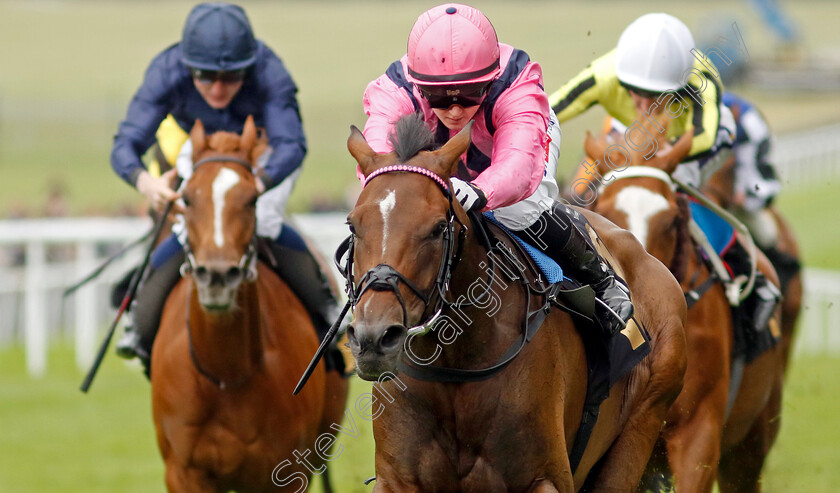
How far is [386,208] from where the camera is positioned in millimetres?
3020

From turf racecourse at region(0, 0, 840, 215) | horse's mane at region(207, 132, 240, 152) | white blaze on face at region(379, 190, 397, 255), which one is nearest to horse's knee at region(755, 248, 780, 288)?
horse's mane at region(207, 132, 240, 152)

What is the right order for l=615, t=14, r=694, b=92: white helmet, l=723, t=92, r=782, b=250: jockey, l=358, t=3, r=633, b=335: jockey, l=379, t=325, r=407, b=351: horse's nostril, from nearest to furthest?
1. l=379, t=325, r=407, b=351: horse's nostril
2. l=358, t=3, r=633, b=335: jockey
3. l=615, t=14, r=694, b=92: white helmet
4. l=723, t=92, r=782, b=250: jockey

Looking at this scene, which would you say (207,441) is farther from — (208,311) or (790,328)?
(790,328)

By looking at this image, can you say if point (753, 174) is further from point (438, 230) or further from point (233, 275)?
point (438, 230)

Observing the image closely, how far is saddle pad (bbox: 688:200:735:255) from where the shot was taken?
5793mm

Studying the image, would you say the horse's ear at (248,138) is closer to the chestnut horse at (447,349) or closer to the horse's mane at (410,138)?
the chestnut horse at (447,349)

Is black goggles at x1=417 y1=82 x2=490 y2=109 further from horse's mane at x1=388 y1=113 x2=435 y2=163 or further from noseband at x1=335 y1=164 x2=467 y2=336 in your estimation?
noseband at x1=335 y1=164 x2=467 y2=336

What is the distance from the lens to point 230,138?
5.25m

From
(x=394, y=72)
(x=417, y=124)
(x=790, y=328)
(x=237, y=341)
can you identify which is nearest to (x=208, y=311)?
(x=237, y=341)

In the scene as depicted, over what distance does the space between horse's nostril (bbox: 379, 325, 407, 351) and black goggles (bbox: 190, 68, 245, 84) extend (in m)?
3.09

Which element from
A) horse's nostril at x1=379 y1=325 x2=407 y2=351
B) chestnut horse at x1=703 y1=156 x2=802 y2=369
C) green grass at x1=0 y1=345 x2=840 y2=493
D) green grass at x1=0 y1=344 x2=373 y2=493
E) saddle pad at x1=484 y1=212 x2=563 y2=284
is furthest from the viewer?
green grass at x1=0 y1=344 x2=373 y2=493

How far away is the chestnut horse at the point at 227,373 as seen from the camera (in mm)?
4949

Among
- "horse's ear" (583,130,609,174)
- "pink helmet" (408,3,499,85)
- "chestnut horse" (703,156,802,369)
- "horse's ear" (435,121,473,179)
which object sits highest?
"pink helmet" (408,3,499,85)

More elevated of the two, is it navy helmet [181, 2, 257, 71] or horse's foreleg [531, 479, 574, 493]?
navy helmet [181, 2, 257, 71]
